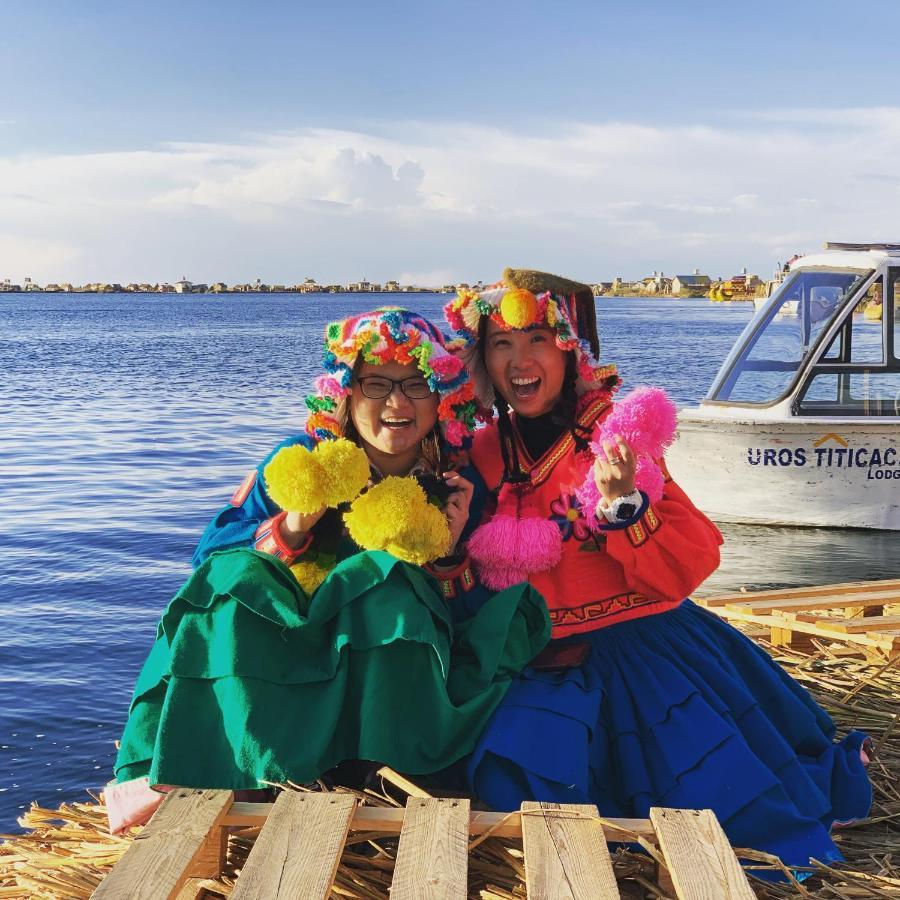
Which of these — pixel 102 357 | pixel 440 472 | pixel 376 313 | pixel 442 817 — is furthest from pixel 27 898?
pixel 102 357

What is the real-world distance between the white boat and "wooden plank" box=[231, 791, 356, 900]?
7.95 meters

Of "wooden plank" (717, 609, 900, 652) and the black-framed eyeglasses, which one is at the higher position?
the black-framed eyeglasses

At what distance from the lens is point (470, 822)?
3059 millimetres

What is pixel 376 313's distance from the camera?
3.90 meters

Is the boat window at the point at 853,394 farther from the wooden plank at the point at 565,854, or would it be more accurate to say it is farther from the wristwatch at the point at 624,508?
the wooden plank at the point at 565,854

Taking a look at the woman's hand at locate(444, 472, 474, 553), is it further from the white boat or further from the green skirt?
A: the white boat

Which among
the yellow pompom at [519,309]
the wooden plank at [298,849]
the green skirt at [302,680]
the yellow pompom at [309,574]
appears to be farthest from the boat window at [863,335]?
the wooden plank at [298,849]

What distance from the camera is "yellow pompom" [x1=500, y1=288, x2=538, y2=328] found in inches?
151

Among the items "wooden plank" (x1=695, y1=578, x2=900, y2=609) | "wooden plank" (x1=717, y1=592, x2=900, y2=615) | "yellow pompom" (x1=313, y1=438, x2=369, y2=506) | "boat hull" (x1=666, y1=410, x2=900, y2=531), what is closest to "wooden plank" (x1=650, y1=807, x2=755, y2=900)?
"yellow pompom" (x1=313, y1=438, x2=369, y2=506)

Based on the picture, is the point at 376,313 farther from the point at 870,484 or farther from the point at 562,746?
the point at 870,484

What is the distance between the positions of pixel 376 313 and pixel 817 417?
7.20 metres

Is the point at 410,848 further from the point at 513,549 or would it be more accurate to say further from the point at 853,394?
the point at 853,394

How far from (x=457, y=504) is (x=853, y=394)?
24.8 ft

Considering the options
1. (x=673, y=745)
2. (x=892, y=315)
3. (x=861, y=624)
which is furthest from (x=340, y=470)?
(x=892, y=315)
